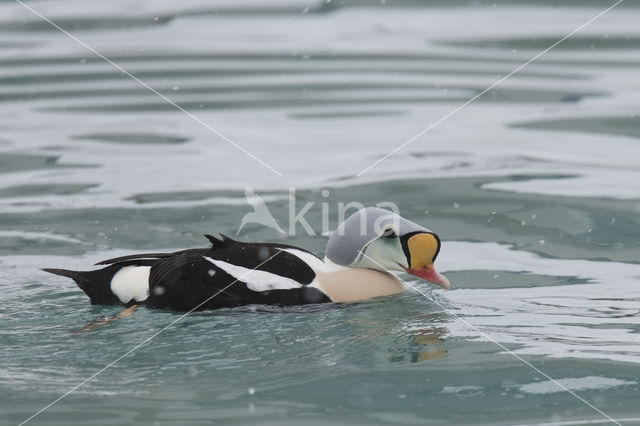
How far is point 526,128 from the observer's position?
10680 mm

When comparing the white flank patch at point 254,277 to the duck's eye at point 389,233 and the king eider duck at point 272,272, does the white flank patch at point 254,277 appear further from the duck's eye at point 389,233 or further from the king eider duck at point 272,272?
the duck's eye at point 389,233

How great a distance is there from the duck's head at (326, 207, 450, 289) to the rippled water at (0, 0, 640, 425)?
0.20 m

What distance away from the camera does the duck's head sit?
618 cm

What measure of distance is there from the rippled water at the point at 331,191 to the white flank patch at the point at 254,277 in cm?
13

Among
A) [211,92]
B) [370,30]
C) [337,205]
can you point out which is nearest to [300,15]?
[370,30]

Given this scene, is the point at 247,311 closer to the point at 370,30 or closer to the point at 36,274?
the point at 36,274

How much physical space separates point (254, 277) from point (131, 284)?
2.14 ft

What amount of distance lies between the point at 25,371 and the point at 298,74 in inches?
335

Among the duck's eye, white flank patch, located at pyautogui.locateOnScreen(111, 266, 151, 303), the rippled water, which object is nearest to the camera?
the rippled water

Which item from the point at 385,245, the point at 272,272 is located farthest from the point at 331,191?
the point at 272,272

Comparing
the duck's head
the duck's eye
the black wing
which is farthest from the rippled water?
the duck's eye

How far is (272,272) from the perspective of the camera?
5898mm

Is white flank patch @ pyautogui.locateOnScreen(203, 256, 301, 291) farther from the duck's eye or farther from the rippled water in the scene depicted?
the duck's eye

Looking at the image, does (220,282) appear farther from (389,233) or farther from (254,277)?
(389,233)
